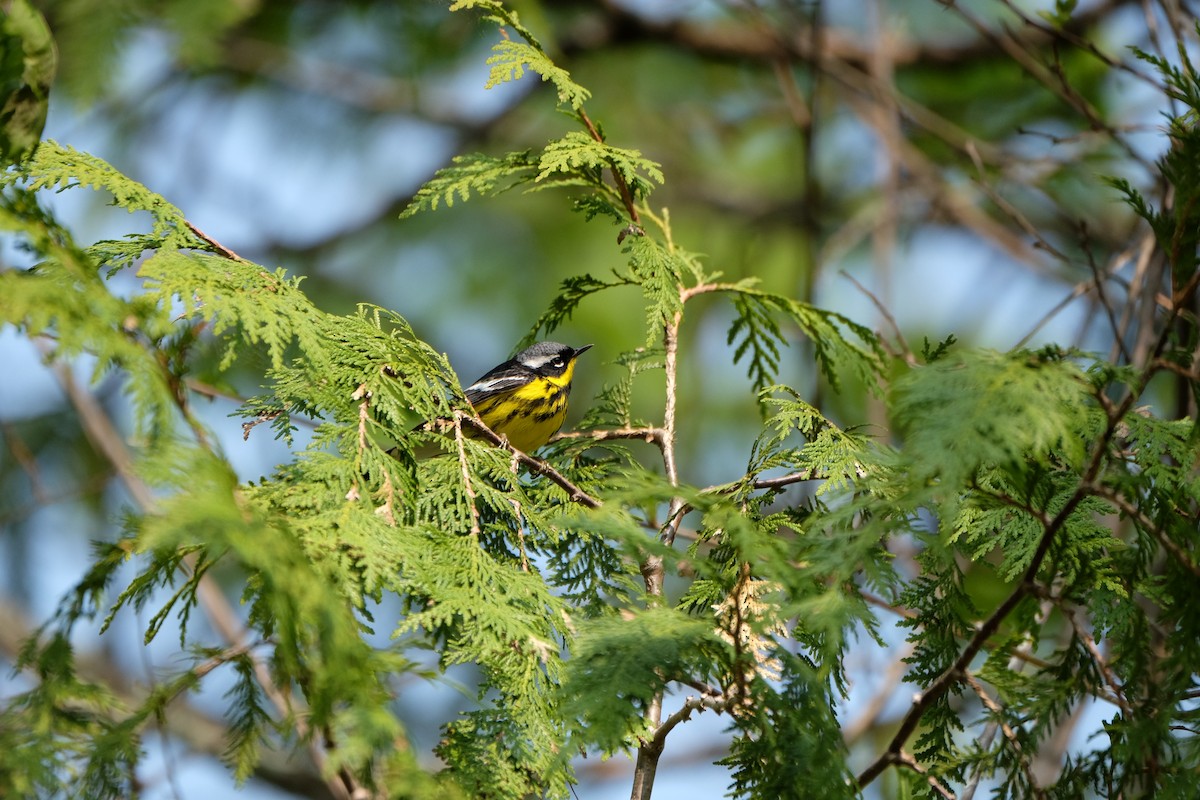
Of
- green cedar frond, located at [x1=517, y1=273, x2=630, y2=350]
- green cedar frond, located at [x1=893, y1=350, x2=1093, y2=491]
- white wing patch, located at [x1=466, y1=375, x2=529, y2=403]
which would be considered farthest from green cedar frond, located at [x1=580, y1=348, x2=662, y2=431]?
white wing patch, located at [x1=466, y1=375, x2=529, y2=403]

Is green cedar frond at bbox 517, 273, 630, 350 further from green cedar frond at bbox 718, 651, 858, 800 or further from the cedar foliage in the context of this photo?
green cedar frond at bbox 718, 651, 858, 800

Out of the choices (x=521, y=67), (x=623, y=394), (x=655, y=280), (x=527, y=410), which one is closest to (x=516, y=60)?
(x=521, y=67)

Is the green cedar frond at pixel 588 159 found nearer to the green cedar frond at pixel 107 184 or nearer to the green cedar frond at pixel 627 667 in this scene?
the green cedar frond at pixel 107 184

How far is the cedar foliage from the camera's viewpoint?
4.70ft

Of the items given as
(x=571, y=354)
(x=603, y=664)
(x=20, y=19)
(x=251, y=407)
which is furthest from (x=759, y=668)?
(x=571, y=354)

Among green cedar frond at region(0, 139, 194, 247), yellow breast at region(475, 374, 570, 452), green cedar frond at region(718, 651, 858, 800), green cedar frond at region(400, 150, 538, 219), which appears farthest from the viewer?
yellow breast at region(475, 374, 570, 452)

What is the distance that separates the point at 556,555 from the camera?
223 cm

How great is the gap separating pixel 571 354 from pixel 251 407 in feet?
11.4

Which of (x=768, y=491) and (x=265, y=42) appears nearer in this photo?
(x=768, y=491)

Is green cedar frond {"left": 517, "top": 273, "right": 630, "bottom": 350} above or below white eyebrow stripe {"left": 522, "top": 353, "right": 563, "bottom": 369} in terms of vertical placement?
below

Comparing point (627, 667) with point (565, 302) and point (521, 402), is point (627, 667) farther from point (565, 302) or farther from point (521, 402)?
point (521, 402)

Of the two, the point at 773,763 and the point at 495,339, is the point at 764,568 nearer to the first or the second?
the point at 773,763

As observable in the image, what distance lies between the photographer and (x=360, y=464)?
1.87 meters

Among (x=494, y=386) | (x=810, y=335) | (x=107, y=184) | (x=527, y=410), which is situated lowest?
(x=107, y=184)
